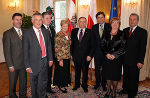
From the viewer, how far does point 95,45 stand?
11.7 ft

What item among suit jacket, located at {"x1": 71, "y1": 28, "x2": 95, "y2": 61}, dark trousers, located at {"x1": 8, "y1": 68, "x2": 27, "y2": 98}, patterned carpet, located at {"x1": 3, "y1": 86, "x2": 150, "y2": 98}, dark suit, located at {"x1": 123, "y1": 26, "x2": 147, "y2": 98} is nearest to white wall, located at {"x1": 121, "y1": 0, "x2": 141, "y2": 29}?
dark suit, located at {"x1": 123, "y1": 26, "x2": 147, "y2": 98}

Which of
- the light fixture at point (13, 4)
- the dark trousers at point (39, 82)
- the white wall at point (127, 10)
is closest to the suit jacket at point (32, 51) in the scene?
the dark trousers at point (39, 82)

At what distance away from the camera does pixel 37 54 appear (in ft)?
8.68

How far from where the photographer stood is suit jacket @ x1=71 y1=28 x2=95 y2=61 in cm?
344

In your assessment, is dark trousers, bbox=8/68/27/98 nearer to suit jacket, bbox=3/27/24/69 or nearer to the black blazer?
suit jacket, bbox=3/27/24/69

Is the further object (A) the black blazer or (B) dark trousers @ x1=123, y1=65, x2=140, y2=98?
(B) dark trousers @ x1=123, y1=65, x2=140, y2=98

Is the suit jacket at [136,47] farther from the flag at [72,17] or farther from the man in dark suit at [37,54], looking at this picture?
the flag at [72,17]

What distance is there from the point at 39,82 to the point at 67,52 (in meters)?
0.89

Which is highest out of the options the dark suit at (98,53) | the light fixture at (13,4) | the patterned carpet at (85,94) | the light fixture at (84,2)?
the light fixture at (13,4)

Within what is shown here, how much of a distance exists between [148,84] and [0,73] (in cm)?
468

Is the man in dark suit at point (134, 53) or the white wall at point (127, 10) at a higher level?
the white wall at point (127, 10)

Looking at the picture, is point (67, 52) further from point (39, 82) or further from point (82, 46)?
point (39, 82)

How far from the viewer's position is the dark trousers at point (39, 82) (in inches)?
108

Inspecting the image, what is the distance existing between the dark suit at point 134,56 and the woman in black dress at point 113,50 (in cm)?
27
